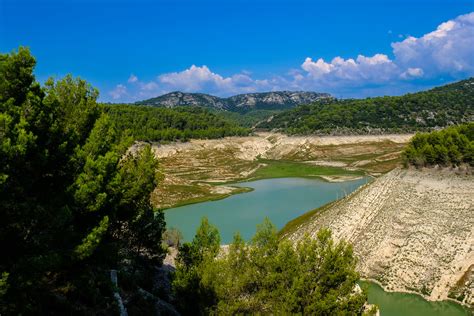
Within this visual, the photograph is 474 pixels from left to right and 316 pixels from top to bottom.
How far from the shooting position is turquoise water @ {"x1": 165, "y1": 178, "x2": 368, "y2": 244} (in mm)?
57716

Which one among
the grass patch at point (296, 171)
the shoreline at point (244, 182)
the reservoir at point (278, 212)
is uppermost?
the grass patch at point (296, 171)

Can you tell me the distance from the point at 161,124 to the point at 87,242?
139 metres

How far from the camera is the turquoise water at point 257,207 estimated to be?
5772cm

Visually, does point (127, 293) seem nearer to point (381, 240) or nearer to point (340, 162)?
point (381, 240)

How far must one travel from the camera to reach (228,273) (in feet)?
67.6

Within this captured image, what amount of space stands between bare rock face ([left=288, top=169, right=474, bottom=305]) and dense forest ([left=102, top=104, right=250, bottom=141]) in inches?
3458

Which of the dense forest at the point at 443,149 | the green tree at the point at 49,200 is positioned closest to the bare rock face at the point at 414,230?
the dense forest at the point at 443,149

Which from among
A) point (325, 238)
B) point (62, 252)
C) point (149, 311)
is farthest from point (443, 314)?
point (62, 252)

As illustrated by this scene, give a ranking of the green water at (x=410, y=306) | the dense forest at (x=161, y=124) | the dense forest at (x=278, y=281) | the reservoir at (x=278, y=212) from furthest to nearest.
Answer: the dense forest at (x=161, y=124) < the reservoir at (x=278, y=212) < the green water at (x=410, y=306) < the dense forest at (x=278, y=281)

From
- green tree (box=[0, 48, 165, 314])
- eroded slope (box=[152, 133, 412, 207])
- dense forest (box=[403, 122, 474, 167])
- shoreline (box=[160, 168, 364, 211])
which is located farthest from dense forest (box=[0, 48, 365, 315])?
eroded slope (box=[152, 133, 412, 207])

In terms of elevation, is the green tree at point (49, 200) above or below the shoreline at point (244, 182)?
above

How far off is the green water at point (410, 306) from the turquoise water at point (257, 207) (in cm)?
2032

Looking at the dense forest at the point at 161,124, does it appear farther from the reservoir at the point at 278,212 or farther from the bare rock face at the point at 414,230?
the bare rock face at the point at 414,230

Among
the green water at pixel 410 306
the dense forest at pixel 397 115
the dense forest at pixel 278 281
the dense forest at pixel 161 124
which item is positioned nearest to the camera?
the dense forest at pixel 278 281
